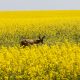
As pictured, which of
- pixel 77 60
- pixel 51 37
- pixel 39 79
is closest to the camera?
pixel 39 79

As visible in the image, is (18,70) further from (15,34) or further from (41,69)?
(15,34)

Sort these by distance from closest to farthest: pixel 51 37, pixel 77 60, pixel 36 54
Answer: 1. pixel 77 60
2. pixel 36 54
3. pixel 51 37

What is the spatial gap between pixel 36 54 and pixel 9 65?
125 centimetres

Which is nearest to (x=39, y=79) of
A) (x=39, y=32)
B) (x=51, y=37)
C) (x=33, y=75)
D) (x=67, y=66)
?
(x=33, y=75)

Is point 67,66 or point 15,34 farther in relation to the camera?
point 15,34

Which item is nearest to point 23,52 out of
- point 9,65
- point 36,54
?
point 36,54

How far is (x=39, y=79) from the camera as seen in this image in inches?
416

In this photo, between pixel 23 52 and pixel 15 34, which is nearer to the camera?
pixel 23 52

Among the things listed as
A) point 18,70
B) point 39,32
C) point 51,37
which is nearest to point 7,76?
point 18,70

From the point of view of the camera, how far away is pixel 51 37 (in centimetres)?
2464

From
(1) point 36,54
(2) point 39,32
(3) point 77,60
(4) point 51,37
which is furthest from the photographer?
(2) point 39,32

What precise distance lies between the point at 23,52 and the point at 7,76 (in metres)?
1.80

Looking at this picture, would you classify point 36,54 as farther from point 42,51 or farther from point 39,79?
point 39,79

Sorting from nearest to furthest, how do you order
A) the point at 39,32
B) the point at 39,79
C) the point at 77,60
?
the point at 39,79, the point at 77,60, the point at 39,32
